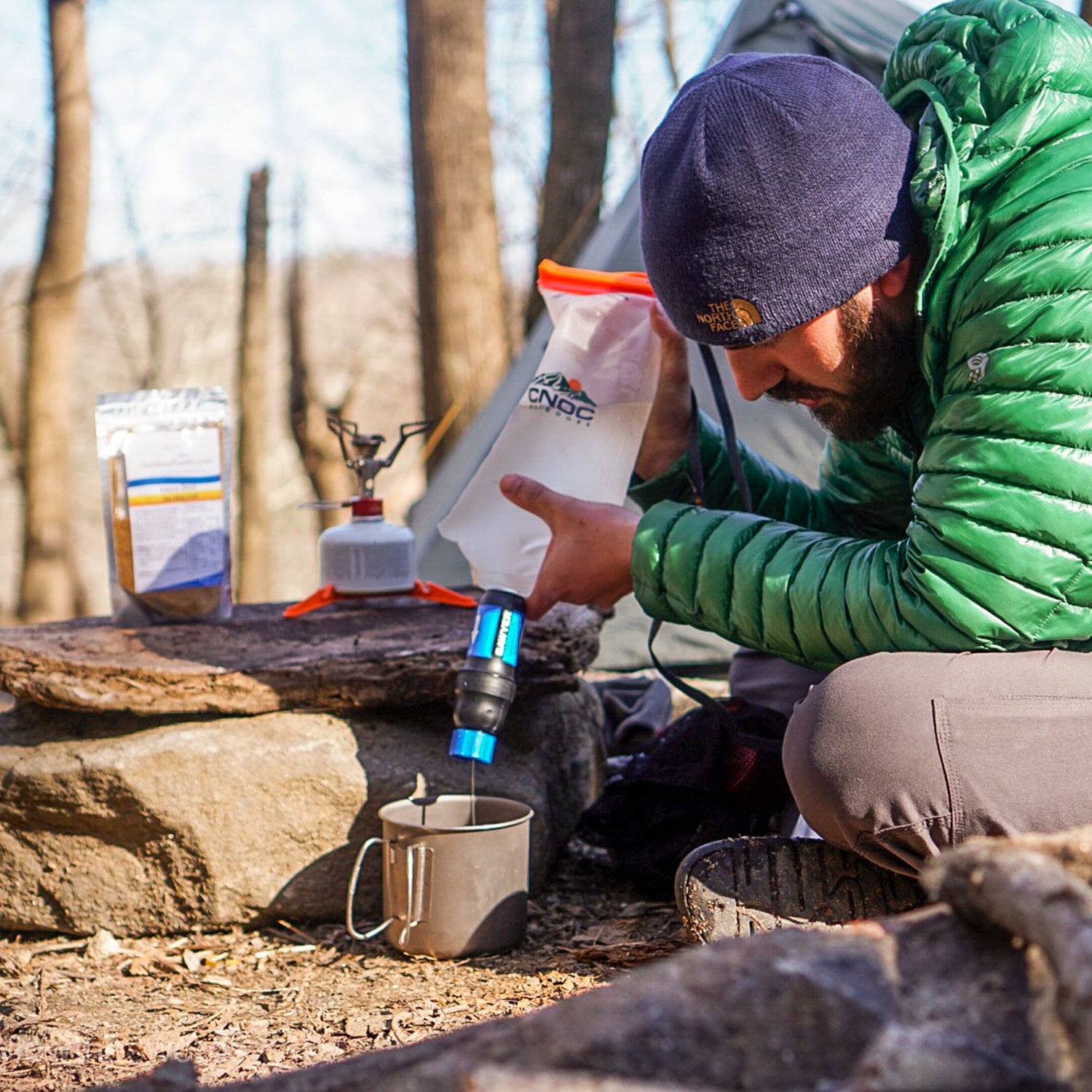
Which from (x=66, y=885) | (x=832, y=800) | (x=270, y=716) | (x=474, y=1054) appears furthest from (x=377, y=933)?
(x=474, y=1054)

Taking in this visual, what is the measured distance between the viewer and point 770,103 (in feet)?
5.31

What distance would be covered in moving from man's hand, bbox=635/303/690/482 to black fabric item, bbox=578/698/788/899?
45 centimetres

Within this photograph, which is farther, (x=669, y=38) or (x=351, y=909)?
(x=669, y=38)

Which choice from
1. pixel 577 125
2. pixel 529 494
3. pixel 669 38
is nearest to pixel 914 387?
pixel 529 494

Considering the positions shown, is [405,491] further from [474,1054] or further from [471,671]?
[474,1054]

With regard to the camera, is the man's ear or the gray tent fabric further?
the gray tent fabric

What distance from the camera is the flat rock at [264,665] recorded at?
78.5 inches

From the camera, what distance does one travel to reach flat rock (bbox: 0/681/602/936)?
6.61 feet

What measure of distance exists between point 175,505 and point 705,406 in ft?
5.85

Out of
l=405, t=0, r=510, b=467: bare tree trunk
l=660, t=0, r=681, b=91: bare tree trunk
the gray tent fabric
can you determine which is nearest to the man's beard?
the gray tent fabric

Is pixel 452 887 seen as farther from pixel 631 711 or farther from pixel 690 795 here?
pixel 631 711

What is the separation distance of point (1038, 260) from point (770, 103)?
0.40 meters

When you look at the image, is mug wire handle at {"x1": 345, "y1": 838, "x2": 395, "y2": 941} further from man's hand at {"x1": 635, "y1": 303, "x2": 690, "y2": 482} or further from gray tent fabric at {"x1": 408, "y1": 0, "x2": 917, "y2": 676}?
gray tent fabric at {"x1": 408, "y1": 0, "x2": 917, "y2": 676}

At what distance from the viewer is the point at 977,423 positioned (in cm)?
150
